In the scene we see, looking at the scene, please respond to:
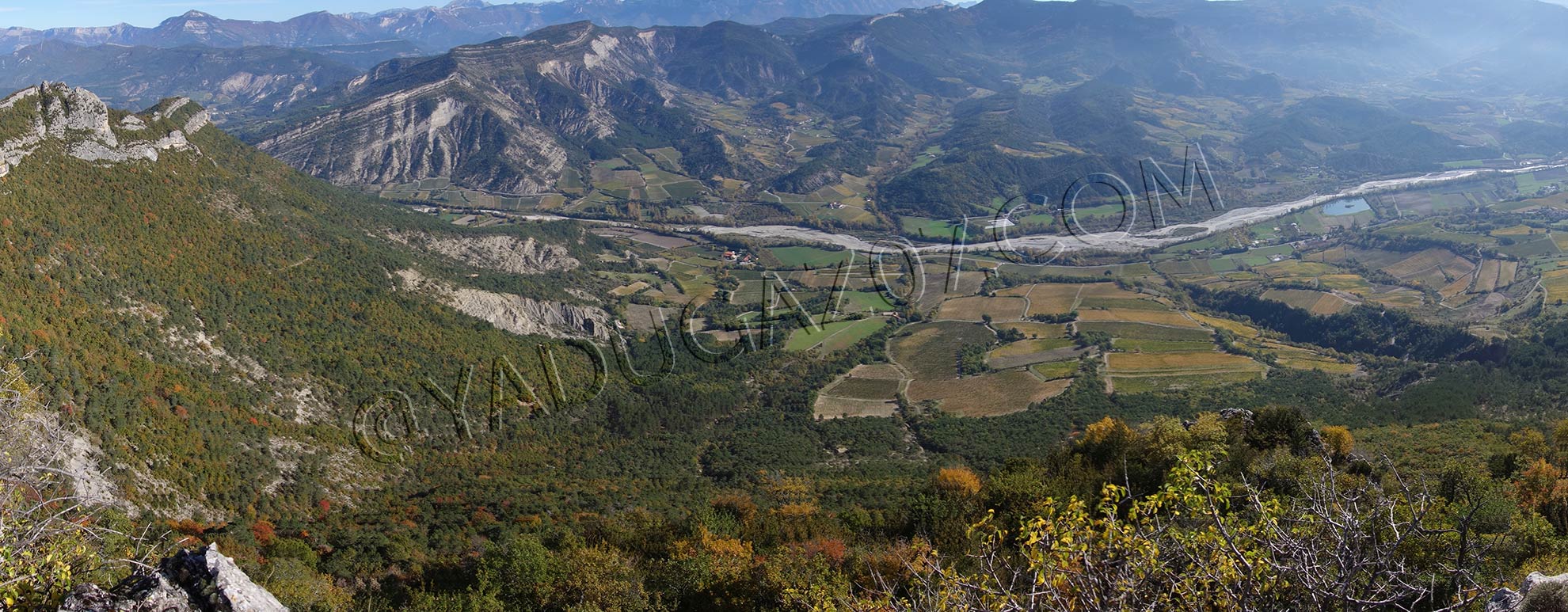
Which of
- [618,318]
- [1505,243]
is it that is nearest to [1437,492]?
[618,318]

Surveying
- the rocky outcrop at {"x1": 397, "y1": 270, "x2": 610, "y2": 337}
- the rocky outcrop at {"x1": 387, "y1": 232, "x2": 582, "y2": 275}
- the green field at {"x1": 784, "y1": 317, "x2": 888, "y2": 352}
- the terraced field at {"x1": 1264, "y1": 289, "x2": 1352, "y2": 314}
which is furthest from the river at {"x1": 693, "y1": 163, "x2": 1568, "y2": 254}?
the rocky outcrop at {"x1": 397, "y1": 270, "x2": 610, "y2": 337}

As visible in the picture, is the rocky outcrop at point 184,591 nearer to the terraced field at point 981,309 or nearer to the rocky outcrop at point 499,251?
the rocky outcrop at point 499,251

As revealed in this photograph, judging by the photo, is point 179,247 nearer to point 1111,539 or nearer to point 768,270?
point 1111,539

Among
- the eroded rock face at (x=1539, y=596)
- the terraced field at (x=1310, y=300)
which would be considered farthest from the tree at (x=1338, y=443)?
the terraced field at (x=1310, y=300)

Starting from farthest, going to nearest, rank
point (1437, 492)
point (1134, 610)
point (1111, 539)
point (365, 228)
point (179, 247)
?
point (365, 228)
point (179, 247)
point (1437, 492)
point (1111, 539)
point (1134, 610)

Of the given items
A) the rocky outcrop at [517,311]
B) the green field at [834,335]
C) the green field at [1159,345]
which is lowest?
the green field at [1159,345]

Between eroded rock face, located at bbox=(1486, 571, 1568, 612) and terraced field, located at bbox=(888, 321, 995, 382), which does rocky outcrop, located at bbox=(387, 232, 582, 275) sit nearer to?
terraced field, located at bbox=(888, 321, 995, 382)
